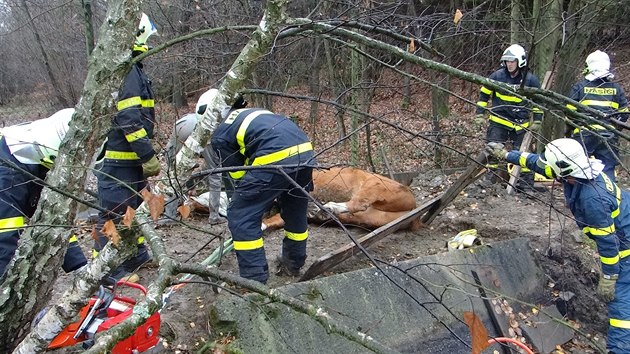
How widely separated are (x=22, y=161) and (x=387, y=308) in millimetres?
2611

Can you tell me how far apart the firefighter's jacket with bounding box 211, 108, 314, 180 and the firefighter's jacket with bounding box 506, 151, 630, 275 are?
6.47 ft

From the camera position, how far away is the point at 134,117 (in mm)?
3729

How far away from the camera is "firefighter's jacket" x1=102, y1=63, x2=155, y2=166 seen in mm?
3711

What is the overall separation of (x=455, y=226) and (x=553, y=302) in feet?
4.49

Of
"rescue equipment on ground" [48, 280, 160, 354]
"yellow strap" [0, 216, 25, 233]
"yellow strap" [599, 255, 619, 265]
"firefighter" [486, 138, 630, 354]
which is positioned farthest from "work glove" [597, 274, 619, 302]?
"yellow strap" [0, 216, 25, 233]

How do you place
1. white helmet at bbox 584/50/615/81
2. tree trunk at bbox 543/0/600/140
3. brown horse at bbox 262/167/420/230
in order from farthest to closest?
tree trunk at bbox 543/0/600/140 → white helmet at bbox 584/50/615/81 → brown horse at bbox 262/167/420/230

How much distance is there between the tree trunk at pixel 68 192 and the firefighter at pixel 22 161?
389 millimetres

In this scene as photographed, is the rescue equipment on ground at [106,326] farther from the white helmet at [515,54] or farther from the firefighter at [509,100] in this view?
the white helmet at [515,54]

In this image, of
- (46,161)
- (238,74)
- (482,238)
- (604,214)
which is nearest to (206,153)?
(46,161)

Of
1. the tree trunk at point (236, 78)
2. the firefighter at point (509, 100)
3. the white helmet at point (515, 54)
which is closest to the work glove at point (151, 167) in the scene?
the tree trunk at point (236, 78)

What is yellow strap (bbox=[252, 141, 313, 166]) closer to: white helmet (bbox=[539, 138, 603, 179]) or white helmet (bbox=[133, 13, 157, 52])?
white helmet (bbox=[133, 13, 157, 52])

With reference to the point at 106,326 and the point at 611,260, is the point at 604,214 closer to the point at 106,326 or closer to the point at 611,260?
the point at 611,260

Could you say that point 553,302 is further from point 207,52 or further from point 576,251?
point 207,52

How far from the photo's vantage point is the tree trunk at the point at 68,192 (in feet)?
7.49
